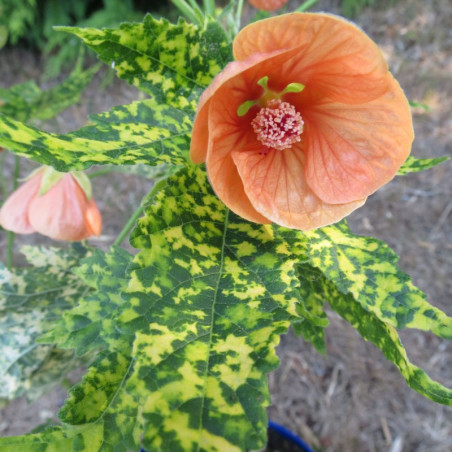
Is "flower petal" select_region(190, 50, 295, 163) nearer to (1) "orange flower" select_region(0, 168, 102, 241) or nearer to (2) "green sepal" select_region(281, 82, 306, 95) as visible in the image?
(2) "green sepal" select_region(281, 82, 306, 95)

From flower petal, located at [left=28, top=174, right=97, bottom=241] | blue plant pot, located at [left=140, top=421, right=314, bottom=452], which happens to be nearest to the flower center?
flower petal, located at [left=28, top=174, right=97, bottom=241]

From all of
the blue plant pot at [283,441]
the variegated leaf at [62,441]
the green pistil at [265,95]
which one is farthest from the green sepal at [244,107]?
the blue plant pot at [283,441]

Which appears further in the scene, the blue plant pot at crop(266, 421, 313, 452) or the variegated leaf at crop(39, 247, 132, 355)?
the blue plant pot at crop(266, 421, 313, 452)

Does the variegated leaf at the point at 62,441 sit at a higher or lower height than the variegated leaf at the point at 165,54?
lower

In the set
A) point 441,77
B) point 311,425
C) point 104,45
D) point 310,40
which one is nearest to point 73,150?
point 104,45

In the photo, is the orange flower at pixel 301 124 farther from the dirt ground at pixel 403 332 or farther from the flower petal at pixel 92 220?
the dirt ground at pixel 403 332

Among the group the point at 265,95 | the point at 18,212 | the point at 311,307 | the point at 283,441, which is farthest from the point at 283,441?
the point at 265,95
